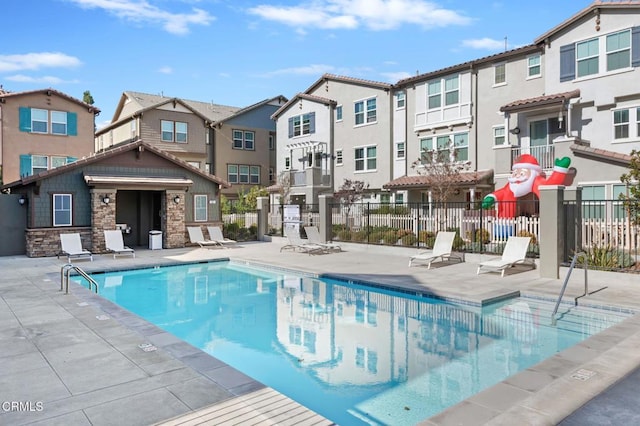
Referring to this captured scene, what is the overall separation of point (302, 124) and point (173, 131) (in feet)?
31.2

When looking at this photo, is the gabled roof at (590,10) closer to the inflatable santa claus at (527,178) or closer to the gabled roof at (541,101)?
the gabled roof at (541,101)

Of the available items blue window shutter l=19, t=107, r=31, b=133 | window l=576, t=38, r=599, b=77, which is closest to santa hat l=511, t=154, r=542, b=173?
window l=576, t=38, r=599, b=77

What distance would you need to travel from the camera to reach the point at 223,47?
17.8 meters

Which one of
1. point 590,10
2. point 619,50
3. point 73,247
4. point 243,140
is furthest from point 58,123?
point 619,50

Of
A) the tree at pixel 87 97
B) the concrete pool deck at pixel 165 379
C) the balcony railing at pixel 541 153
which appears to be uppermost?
the tree at pixel 87 97

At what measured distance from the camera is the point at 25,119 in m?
27.7

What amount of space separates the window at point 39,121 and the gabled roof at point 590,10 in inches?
1118

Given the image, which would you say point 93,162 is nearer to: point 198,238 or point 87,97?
point 198,238

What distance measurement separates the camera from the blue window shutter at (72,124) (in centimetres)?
2928

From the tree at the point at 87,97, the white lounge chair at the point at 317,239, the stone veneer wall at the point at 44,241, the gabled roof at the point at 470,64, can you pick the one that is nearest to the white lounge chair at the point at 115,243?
the stone veneer wall at the point at 44,241

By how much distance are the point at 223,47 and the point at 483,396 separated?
1645 cm

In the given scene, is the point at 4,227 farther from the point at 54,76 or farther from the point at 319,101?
the point at 319,101

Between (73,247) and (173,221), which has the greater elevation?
(173,221)

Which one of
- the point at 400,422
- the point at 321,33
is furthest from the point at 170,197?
the point at 400,422
